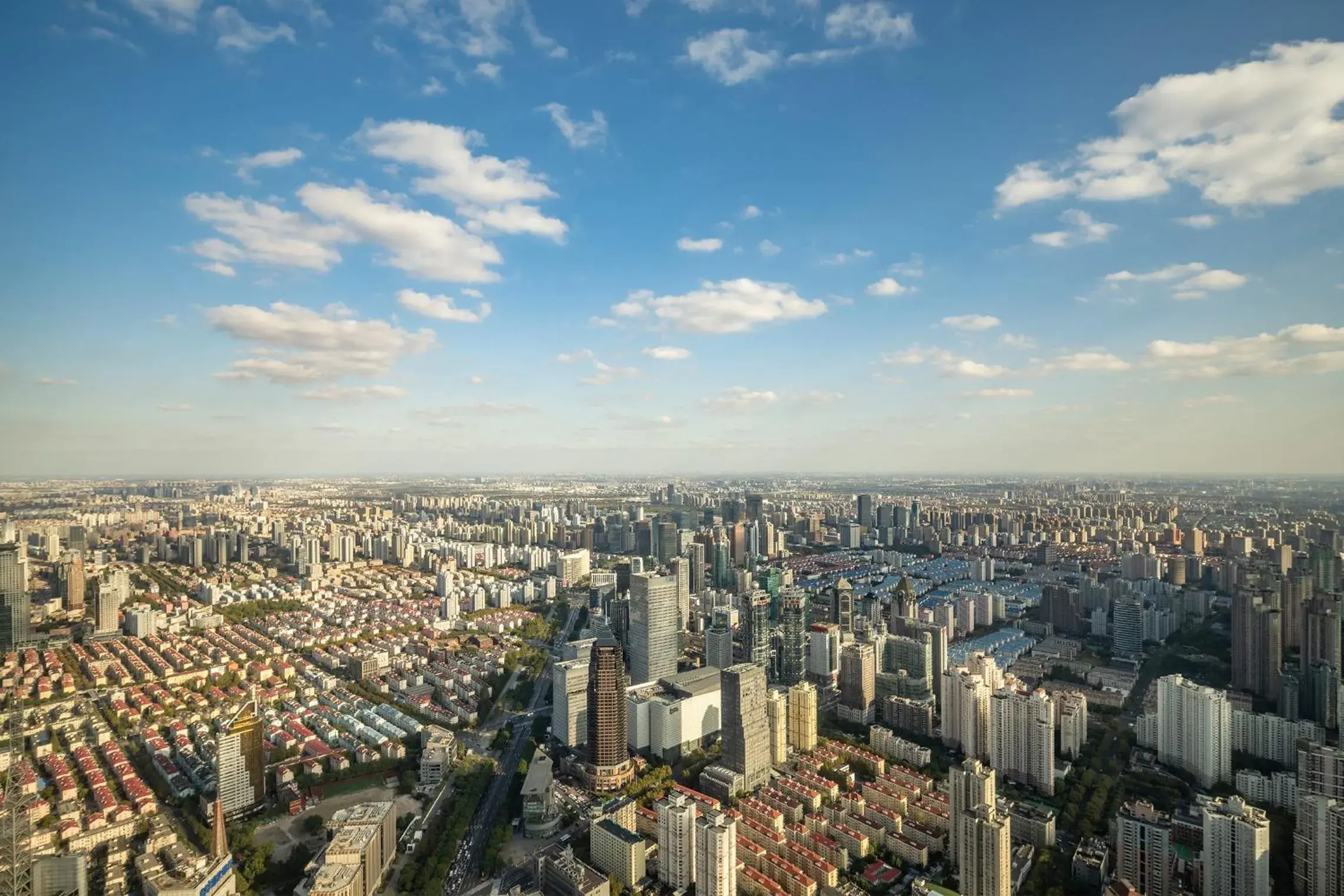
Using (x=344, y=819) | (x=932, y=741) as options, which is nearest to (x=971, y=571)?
(x=932, y=741)

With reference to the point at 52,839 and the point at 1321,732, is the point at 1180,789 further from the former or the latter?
the point at 52,839

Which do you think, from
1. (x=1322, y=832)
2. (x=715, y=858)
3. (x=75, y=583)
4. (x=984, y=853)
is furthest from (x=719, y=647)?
(x=75, y=583)

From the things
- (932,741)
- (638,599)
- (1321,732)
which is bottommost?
(932,741)

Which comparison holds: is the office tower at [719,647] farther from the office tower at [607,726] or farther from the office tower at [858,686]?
the office tower at [607,726]

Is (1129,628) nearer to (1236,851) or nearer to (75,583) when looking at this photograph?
(1236,851)

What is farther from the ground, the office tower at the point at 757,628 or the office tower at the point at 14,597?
the office tower at the point at 14,597

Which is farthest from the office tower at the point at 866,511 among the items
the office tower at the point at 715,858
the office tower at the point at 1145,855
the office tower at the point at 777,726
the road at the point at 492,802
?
the office tower at the point at 715,858

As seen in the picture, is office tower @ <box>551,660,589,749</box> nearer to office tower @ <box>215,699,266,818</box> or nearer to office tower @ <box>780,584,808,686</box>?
office tower @ <box>215,699,266,818</box>
